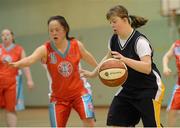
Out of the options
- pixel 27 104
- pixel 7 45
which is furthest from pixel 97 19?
pixel 7 45

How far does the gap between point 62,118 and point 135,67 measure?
1.32 metres

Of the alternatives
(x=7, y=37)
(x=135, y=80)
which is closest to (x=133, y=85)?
(x=135, y=80)

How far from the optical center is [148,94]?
456cm

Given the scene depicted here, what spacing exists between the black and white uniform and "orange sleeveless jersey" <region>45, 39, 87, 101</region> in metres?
0.76

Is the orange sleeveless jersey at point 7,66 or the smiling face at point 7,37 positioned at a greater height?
the smiling face at point 7,37

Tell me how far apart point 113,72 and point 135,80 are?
23 centimetres

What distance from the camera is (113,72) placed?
182 inches

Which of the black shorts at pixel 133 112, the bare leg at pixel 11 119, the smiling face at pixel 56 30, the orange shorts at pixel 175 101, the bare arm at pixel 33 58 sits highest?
the smiling face at pixel 56 30

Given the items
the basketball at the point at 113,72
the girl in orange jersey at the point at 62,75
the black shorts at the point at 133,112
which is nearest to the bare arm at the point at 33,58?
the girl in orange jersey at the point at 62,75

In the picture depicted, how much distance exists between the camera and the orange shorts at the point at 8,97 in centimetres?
732

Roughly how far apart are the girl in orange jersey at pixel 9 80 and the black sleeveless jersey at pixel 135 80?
10.2 ft

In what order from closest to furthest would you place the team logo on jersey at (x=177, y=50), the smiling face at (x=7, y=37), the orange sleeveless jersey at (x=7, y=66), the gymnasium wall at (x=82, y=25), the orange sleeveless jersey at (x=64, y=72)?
the orange sleeveless jersey at (x=64, y=72) < the team logo on jersey at (x=177, y=50) < the orange sleeveless jersey at (x=7, y=66) < the smiling face at (x=7, y=37) < the gymnasium wall at (x=82, y=25)

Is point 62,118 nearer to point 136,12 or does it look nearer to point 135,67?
point 135,67

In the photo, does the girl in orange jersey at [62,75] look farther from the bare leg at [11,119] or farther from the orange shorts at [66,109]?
the bare leg at [11,119]
